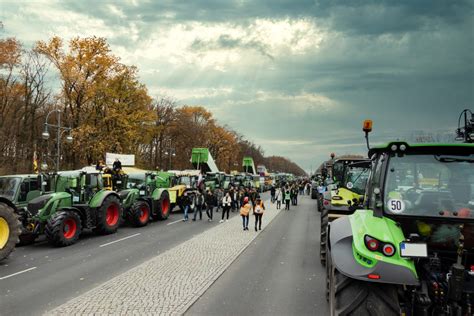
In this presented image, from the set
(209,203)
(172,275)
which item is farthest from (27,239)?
(209,203)

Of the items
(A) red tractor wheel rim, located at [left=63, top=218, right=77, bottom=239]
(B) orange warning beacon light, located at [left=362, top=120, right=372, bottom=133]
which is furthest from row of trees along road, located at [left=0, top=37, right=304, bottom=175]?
(B) orange warning beacon light, located at [left=362, top=120, right=372, bottom=133]

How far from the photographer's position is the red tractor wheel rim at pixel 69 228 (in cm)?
1309

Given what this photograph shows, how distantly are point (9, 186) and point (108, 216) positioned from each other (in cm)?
368

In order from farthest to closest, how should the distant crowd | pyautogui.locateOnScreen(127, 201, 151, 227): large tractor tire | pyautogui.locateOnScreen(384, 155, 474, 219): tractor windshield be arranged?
pyautogui.locateOnScreen(127, 201, 151, 227): large tractor tire
the distant crowd
pyautogui.locateOnScreen(384, 155, 474, 219): tractor windshield

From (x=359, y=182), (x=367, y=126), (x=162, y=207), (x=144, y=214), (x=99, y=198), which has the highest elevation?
(x=367, y=126)

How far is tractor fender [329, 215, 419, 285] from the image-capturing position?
369 centimetres

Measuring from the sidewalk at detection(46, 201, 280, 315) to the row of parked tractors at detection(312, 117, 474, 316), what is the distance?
137 inches

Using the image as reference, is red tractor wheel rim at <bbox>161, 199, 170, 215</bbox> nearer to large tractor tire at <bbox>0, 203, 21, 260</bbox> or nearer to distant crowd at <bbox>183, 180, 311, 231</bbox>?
distant crowd at <bbox>183, 180, 311, 231</bbox>

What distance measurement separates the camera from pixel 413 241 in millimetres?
3932

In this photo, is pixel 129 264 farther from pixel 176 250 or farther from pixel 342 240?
pixel 342 240

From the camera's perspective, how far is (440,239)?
4023mm

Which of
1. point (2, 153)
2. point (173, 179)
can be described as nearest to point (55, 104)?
point (2, 153)

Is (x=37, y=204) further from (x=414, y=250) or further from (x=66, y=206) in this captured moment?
(x=414, y=250)

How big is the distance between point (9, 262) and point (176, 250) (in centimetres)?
444
